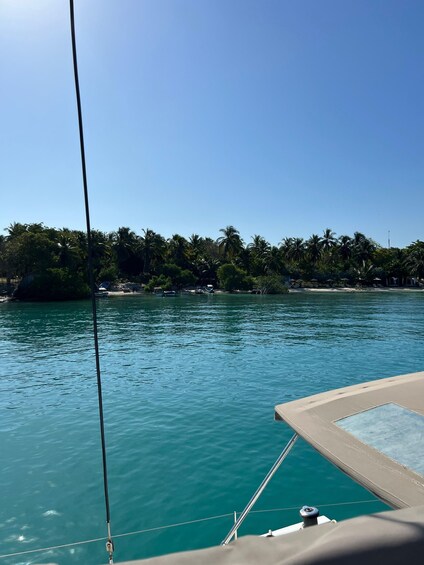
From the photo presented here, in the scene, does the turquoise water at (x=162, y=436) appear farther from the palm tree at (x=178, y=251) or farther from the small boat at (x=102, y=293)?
the palm tree at (x=178, y=251)

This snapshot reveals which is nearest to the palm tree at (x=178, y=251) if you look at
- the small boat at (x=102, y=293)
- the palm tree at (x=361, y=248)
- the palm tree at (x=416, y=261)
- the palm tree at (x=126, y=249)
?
the palm tree at (x=126, y=249)

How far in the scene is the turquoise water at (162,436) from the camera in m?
8.18

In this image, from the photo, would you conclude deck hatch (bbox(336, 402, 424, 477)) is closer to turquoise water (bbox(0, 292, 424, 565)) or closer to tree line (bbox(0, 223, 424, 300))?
turquoise water (bbox(0, 292, 424, 565))

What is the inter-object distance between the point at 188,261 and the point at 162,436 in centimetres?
8388

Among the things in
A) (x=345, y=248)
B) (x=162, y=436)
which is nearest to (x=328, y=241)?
(x=345, y=248)

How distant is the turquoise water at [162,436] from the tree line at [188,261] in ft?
140

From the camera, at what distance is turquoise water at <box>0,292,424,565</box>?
26.8ft

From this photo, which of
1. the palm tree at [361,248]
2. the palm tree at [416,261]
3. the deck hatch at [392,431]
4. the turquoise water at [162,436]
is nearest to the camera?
the deck hatch at [392,431]

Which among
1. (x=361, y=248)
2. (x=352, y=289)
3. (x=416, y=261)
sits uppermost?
(x=361, y=248)

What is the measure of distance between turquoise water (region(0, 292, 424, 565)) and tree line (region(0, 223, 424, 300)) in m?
42.8

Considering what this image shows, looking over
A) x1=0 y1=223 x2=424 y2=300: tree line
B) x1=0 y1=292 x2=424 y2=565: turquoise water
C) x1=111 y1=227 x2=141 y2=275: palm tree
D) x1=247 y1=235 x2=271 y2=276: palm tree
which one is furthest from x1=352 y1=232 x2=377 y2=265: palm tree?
x1=0 y1=292 x2=424 y2=565: turquoise water

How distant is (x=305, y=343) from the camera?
28.8 m

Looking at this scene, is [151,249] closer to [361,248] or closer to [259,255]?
[259,255]

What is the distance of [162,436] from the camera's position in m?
12.3
